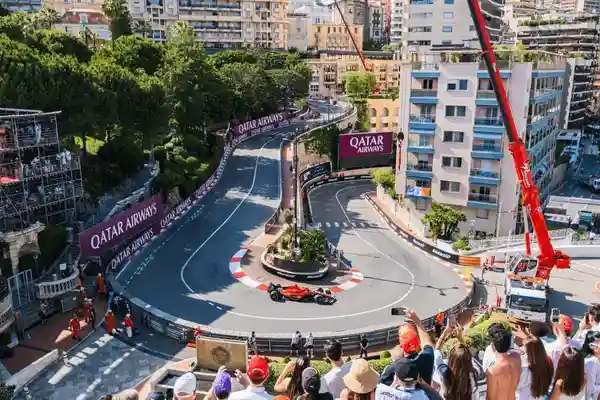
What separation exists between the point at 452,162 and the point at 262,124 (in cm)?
3490

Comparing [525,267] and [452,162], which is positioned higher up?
[452,162]

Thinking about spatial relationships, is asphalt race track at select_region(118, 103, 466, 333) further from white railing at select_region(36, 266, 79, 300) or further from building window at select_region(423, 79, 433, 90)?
building window at select_region(423, 79, 433, 90)

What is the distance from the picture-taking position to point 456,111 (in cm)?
4444

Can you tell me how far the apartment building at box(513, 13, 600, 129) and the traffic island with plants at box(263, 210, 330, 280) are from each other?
69.9 m

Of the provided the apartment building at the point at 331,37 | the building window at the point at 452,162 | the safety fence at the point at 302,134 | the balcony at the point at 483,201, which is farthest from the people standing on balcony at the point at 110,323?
the apartment building at the point at 331,37

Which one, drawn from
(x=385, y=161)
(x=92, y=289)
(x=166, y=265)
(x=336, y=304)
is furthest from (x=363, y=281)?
(x=385, y=161)

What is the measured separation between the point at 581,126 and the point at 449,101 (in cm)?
5999

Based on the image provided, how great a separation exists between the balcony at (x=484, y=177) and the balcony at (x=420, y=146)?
12.2ft

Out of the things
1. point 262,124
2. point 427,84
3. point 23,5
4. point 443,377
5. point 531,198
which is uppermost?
point 23,5

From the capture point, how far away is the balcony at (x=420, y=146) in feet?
152

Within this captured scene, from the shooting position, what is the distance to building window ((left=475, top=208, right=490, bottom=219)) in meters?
45.8

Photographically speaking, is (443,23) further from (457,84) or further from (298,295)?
(298,295)

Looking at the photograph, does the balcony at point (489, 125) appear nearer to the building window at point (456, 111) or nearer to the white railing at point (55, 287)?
the building window at point (456, 111)

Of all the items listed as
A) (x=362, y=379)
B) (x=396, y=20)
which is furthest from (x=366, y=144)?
(x=396, y=20)
